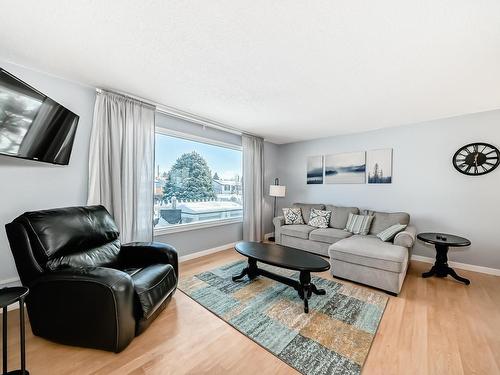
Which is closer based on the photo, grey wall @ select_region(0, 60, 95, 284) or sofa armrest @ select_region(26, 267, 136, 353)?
sofa armrest @ select_region(26, 267, 136, 353)

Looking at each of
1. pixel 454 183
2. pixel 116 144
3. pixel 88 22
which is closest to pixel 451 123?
pixel 454 183

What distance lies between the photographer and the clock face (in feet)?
10.0

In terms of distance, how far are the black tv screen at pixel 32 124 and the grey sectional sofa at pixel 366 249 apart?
343 cm

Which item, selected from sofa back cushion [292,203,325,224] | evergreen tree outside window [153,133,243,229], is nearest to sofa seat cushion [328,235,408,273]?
sofa back cushion [292,203,325,224]

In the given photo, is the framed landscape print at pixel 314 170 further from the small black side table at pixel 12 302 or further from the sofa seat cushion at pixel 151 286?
the small black side table at pixel 12 302

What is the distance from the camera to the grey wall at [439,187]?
10.2 feet

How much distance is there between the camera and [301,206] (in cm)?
468

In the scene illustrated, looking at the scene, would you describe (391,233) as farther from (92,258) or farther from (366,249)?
(92,258)

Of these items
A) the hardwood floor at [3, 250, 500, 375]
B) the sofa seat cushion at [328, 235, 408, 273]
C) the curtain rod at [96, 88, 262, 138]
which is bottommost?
the hardwood floor at [3, 250, 500, 375]

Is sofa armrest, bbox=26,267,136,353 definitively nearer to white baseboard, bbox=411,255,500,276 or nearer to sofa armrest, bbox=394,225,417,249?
sofa armrest, bbox=394,225,417,249

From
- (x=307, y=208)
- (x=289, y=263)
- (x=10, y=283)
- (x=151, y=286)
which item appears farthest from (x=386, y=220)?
(x=10, y=283)

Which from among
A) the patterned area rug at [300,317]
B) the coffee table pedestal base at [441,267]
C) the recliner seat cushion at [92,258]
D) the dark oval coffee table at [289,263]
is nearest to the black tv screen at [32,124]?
the recliner seat cushion at [92,258]

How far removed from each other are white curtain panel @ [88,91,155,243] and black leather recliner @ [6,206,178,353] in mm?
711

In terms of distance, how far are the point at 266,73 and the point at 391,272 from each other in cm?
264
